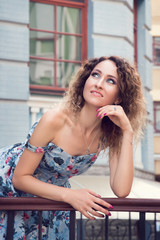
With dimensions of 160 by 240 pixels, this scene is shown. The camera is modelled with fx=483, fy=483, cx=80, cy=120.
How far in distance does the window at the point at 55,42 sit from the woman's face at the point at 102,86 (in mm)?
4619

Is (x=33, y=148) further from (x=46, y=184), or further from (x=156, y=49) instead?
(x=156, y=49)

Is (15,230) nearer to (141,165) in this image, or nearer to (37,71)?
(37,71)

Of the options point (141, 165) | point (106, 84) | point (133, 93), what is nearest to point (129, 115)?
point (133, 93)

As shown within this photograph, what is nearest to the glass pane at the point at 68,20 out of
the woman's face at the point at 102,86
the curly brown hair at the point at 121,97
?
the curly brown hair at the point at 121,97

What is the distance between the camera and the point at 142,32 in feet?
32.9

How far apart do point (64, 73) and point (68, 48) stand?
1.54 ft

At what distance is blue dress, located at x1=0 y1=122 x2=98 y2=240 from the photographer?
3271mm

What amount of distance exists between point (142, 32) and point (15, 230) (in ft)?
24.4

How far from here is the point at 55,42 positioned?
8359 millimetres

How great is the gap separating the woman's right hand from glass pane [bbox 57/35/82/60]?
18.4 feet

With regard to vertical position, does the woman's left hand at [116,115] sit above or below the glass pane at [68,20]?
below

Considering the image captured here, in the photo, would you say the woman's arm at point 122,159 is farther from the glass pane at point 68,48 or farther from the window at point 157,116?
the window at point 157,116

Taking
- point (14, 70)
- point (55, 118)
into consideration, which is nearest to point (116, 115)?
point (55, 118)

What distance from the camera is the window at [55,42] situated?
26.7ft
